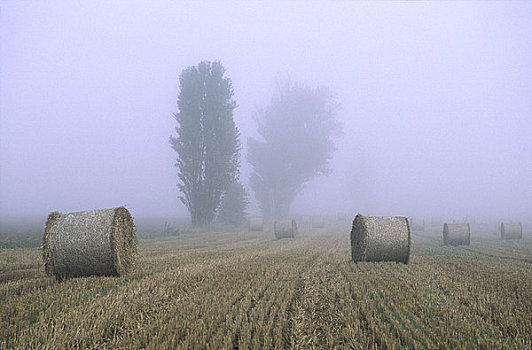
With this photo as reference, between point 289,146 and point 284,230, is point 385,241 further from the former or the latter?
point 289,146

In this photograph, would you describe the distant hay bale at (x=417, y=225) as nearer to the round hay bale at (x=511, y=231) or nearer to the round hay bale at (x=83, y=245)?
the round hay bale at (x=511, y=231)

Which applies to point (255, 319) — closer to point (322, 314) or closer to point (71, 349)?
point (322, 314)

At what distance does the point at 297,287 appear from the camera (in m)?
5.77

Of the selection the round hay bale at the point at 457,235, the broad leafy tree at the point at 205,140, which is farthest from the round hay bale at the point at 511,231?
the broad leafy tree at the point at 205,140

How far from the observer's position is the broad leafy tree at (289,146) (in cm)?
4297

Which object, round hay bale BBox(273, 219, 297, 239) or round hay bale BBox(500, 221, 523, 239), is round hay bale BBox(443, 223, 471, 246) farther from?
round hay bale BBox(273, 219, 297, 239)

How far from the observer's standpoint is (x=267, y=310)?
4.29 m

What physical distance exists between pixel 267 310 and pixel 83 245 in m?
4.13

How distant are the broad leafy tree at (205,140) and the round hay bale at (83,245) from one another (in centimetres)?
1811

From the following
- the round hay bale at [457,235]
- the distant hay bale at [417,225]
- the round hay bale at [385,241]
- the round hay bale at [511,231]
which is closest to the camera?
the round hay bale at [385,241]

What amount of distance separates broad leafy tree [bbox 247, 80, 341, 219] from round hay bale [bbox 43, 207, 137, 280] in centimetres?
3625

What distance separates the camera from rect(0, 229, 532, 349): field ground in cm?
331

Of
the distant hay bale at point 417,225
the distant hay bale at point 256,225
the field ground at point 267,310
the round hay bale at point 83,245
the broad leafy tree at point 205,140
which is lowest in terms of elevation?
the distant hay bale at point 417,225

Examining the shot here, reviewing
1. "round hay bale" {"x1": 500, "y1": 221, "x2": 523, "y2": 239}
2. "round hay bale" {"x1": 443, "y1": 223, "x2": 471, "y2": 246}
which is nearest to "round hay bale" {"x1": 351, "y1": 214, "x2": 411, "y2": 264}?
"round hay bale" {"x1": 443, "y1": 223, "x2": 471, "y2": 246}
